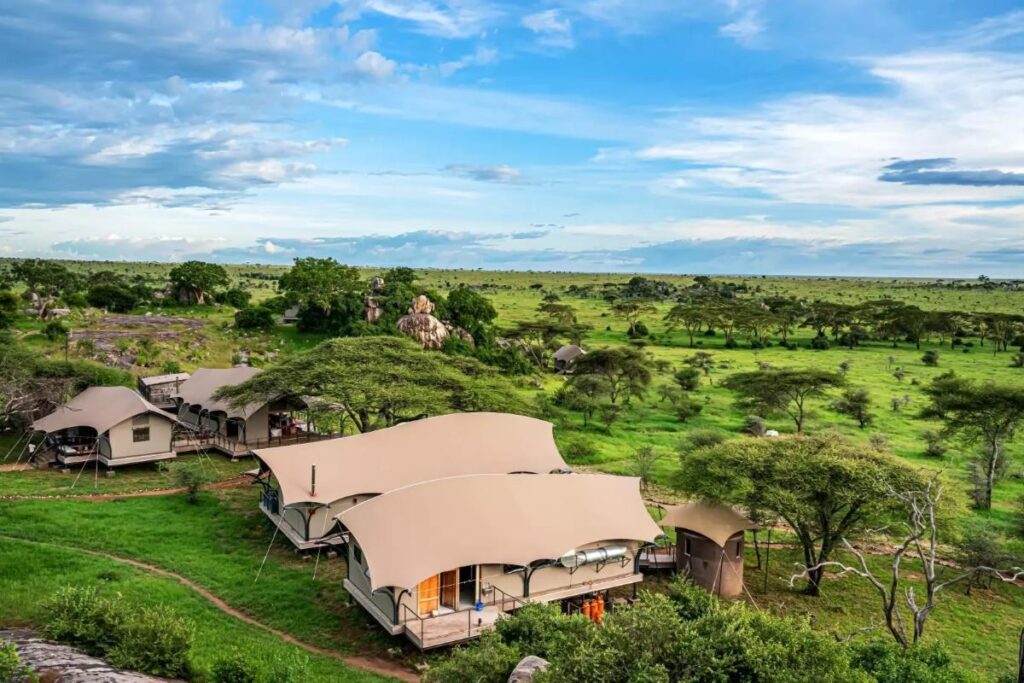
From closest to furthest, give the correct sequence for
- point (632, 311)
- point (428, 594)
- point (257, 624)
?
point (257, 624)
point (428, 594)
point (632, 311)

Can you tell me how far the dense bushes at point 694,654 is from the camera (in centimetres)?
1309

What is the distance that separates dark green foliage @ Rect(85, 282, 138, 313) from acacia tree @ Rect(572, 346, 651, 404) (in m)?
60.9

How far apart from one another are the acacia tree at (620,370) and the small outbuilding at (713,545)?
33204mm

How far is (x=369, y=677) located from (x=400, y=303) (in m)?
58.2

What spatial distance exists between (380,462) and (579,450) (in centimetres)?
1774

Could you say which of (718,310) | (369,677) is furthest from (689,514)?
(718,310)

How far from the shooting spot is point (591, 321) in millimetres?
115375

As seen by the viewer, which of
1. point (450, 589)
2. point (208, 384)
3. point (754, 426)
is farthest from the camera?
point (754, 426)

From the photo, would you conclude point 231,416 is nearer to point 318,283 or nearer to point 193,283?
point 318,283

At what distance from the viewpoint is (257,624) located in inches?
883

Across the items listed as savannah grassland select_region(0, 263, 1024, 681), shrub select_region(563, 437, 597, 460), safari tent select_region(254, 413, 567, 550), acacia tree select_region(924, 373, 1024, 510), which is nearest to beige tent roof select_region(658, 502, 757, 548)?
savannah grassland select_region(0, 263, 1024, 681)

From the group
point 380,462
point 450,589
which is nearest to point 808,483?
point 450,589

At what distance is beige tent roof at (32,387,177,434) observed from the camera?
127 feet

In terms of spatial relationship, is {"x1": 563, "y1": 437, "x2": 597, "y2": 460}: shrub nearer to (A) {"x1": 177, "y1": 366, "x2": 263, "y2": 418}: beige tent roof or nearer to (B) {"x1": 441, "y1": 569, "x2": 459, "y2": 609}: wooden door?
(A) {"x1": 177, "y1": 366, "x2": 263, "y2": 418}: beige tent roof
